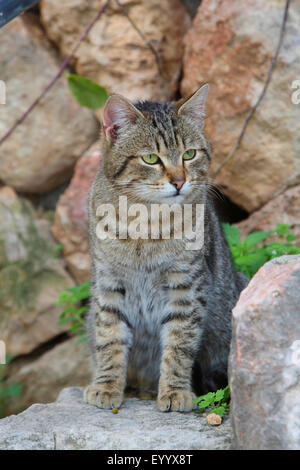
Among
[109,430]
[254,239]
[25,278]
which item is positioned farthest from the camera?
[25,278]

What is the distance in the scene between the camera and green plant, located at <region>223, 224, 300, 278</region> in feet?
11.2

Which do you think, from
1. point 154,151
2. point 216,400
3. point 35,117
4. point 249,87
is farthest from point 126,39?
point 216,400

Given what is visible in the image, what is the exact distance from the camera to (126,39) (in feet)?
14.3

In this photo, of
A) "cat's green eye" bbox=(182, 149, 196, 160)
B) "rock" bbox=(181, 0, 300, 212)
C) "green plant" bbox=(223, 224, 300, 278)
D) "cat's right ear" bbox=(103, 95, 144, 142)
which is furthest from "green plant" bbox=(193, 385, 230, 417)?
"rock" bbox=(181, 0, 300, 212)

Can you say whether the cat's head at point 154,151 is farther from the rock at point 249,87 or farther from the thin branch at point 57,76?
the thin branch at point 57,76

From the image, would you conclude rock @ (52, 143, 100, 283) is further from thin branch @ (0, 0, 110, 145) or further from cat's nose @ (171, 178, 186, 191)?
cat's nose @ (171, 178, 186, 191)

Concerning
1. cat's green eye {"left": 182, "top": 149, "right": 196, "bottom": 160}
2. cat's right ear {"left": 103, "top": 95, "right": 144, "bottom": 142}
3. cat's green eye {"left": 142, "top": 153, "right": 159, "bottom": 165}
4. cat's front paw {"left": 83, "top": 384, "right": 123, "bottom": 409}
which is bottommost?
cat's front paw {"left": 83, "top": 384, "right": 123, "bottom": 409}

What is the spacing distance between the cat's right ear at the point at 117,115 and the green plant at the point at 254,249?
3.45ft

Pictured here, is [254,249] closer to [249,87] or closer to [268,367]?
[249,87]

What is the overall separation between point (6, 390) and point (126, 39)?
8.88 feet

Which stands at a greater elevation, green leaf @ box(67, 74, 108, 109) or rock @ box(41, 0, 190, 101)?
rock @ box(41, 0, 190, 101)

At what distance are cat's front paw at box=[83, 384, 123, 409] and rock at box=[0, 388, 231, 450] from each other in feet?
0.11

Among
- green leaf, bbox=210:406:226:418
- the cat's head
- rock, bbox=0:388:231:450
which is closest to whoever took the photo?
rock, bbox=0:388:231:450
